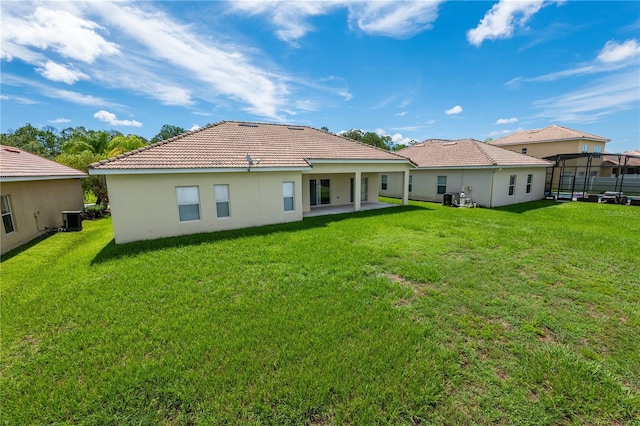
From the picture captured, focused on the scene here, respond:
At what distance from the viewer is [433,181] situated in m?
21.1

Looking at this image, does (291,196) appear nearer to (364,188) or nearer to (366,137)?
(364,188)

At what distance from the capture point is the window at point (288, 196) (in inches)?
521

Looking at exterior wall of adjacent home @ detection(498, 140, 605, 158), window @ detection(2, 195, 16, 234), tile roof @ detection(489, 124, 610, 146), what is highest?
tile roof @ detection(489, 124, 610, 146)

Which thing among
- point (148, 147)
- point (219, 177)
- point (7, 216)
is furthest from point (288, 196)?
point (7, 216)

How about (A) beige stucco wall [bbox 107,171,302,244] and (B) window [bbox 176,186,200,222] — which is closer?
(A) beige stucco wall [bbox 107,171,302,244]

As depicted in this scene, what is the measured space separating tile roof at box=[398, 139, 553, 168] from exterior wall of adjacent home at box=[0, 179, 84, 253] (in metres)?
21.5

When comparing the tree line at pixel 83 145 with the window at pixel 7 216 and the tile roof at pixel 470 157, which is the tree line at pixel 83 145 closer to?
the window at pixel 7 216

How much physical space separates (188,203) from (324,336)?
8.61 m

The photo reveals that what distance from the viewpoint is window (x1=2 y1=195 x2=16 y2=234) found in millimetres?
10133

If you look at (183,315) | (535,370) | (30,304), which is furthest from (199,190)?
(535,370)

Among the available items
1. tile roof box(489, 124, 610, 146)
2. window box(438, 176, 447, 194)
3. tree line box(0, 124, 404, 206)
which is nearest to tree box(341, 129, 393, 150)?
tree line box(0, 124, 404, 206)

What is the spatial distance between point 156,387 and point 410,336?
11.8 ft

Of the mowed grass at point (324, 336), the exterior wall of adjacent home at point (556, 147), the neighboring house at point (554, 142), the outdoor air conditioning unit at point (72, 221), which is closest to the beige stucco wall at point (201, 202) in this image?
the mowed grass at point (324, 336)

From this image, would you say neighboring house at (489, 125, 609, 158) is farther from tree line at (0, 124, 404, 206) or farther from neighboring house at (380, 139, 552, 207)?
tree line at (0, 124, 404, 206)
